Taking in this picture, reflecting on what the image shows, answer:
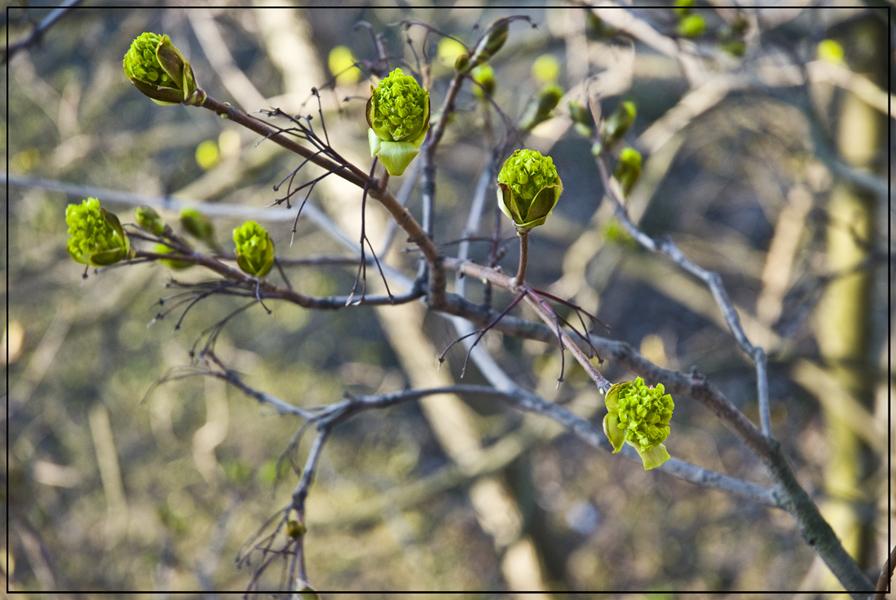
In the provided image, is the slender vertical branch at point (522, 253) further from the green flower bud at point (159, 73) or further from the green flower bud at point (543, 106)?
the green flower bud at point (543, 106)

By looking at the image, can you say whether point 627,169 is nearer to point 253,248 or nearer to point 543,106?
point 543,106

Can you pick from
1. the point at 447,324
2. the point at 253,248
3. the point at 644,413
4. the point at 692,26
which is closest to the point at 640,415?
the point at 644,413

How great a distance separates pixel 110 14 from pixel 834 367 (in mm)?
3198

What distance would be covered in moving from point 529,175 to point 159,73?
1.24 feet

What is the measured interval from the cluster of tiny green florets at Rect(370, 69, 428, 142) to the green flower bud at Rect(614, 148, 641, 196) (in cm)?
55

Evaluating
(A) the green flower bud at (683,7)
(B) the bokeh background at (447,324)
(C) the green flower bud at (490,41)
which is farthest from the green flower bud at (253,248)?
(A) the green flower bud at (683,7)

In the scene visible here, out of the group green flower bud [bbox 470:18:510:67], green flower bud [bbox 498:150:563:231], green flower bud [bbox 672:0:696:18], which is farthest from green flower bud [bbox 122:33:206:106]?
green flower bud [bbox 672:0:696:18]

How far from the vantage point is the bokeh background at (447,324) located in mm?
1934

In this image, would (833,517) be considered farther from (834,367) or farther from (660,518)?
(660,518)

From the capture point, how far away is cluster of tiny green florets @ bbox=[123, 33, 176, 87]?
0.56 m

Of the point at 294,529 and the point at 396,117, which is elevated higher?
the point at 396,117

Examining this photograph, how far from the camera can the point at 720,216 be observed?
553 cm

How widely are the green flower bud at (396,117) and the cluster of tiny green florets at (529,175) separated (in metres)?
0.09

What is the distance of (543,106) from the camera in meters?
1.07
